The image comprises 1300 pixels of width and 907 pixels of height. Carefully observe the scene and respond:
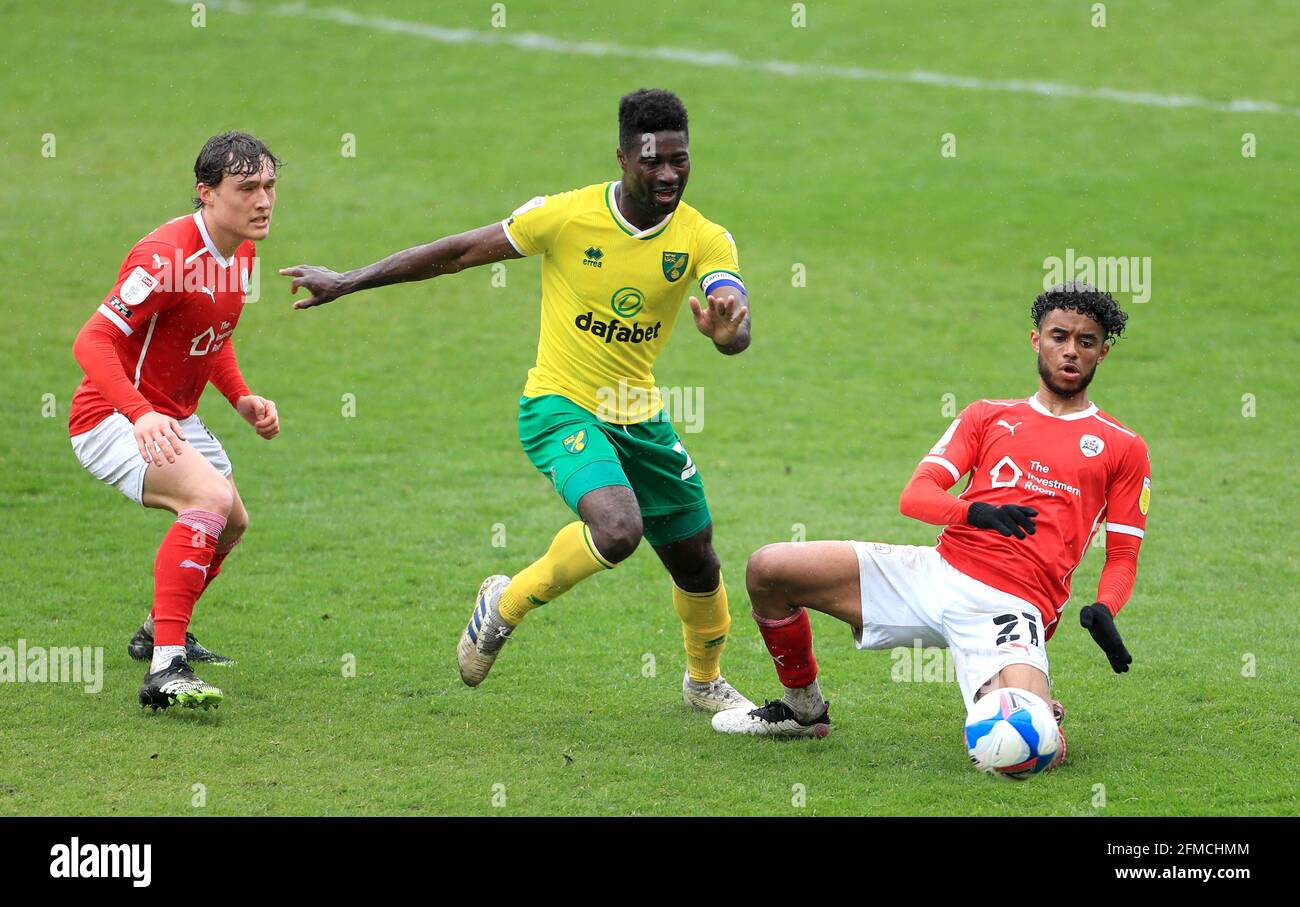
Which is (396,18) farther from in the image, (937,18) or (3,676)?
(3,676)

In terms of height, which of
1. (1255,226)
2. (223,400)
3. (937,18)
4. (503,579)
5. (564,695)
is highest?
(937,18)

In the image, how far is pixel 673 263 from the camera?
6.79 meters

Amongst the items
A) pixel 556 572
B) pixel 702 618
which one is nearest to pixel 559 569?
pixel 556 572

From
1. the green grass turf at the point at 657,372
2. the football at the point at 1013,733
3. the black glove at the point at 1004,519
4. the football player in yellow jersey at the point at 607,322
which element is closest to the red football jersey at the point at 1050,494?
the black glove at the point at 1004,519

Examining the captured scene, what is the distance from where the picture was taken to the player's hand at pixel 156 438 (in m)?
6.44

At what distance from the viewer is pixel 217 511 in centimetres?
689

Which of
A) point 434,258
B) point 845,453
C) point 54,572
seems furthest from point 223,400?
point 434,258

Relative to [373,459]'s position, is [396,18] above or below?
above

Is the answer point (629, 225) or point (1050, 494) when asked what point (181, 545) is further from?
point (1050, 494)

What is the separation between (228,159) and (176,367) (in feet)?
3.47

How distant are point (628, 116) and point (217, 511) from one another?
2.66 meters

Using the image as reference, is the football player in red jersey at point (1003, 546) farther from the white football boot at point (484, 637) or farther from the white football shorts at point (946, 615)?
the white football boot at point (484, 637)

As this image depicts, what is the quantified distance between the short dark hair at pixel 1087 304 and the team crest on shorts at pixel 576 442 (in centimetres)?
207

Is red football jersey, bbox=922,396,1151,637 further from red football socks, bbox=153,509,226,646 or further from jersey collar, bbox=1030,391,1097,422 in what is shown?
red football socks, bbox=153,509,226,646
